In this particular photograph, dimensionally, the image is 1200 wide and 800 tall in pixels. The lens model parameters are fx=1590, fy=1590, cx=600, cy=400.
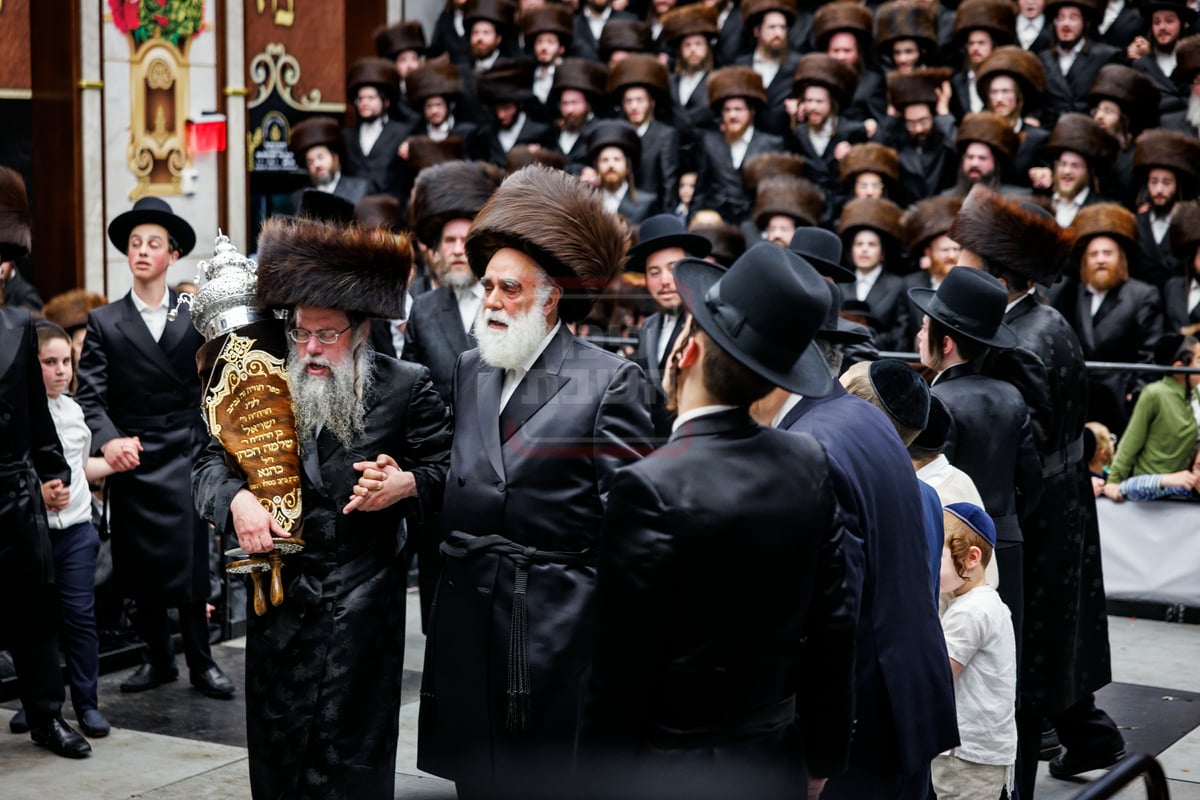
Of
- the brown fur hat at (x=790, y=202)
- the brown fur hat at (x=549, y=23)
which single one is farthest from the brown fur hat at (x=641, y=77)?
the brown fur hat at (x=790, y=202)

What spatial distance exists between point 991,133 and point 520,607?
7.57 m

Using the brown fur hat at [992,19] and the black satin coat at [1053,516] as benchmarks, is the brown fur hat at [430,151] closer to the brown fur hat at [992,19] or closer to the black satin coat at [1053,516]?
the brown fur hat at [992,19]

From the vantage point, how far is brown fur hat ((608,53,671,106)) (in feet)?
39.1

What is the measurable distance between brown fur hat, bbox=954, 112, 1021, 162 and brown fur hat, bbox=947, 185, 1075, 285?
5423 millimetres

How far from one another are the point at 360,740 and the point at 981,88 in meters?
8.54

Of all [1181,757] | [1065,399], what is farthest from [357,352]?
[1181,757]

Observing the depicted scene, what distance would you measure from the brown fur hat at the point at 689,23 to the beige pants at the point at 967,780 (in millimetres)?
9351

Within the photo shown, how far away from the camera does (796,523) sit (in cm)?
272

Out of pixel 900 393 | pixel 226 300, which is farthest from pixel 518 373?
pixel 900 393

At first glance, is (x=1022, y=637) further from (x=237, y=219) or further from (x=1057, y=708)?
(x=237, y=219)

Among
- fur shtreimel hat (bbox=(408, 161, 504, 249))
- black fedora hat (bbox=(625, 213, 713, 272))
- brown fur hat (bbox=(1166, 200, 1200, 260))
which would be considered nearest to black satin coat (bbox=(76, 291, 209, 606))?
fur shtreimel hat (bbox=(408, 161, 504, 249))

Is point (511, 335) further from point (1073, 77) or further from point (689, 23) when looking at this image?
point (689, 23)

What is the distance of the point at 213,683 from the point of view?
639cm

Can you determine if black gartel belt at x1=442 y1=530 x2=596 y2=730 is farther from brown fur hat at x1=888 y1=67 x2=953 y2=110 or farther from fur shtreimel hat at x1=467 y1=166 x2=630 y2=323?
brown fur hat at x1=888 y1=67 x2=953 y2=110
